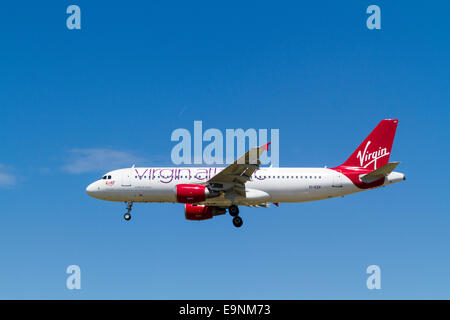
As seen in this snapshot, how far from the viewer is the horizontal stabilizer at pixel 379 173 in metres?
55.1

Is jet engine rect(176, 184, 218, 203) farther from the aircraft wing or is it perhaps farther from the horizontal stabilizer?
the horizontal stabilizer

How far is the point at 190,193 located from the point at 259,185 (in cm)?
664

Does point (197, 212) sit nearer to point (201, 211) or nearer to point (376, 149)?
point (201, 211)

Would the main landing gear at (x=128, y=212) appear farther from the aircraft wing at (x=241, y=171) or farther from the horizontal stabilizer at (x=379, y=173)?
the horizontal stabilizer at (x=379, y=173)

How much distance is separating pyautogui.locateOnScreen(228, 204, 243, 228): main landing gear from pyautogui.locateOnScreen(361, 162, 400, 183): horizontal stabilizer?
11.7 m

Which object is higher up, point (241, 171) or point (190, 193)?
point (241, 171)

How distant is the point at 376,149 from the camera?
199ft

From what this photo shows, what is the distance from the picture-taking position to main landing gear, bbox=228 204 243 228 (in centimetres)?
5816

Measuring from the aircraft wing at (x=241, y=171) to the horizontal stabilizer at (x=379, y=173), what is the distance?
10.4 metres

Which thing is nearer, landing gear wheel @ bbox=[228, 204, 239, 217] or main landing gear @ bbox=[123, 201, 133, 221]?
landing gear wheel @ bbox=[228, 204, 239, 217]

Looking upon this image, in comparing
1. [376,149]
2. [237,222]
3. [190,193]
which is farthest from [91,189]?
[376,149]

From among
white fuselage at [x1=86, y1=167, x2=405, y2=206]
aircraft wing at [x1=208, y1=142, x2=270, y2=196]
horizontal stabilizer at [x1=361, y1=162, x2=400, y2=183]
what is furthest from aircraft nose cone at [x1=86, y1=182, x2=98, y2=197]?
horizontal stabilizer at [x1=361, y1=162, x2=400, y2=183]
